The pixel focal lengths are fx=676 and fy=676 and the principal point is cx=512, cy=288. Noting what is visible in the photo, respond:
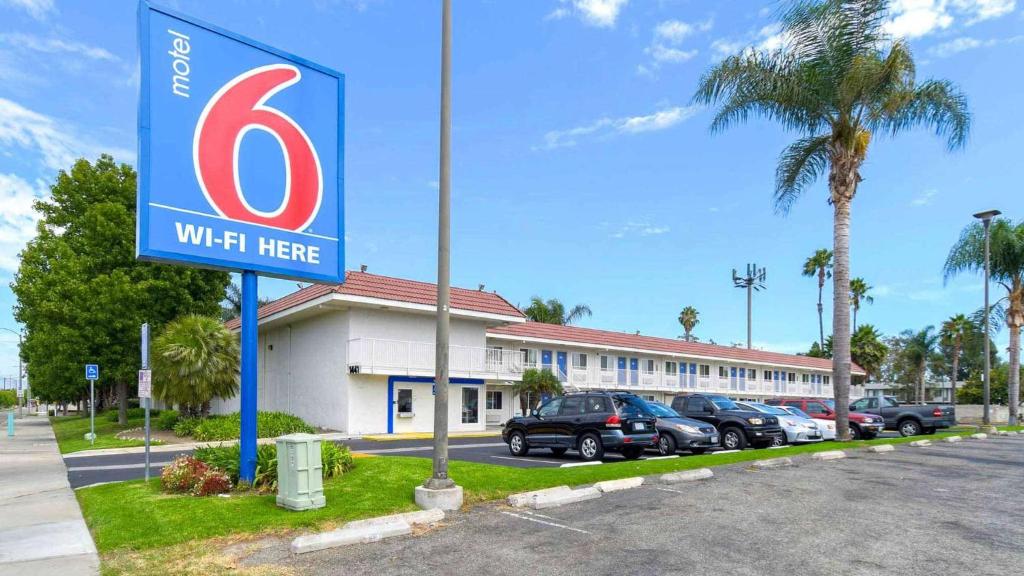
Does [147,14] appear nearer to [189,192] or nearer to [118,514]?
[189,192]

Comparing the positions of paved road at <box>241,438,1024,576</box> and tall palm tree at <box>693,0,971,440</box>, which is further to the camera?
tall palm tree at <box>693,0,971,440</box>

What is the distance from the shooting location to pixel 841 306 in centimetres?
2130

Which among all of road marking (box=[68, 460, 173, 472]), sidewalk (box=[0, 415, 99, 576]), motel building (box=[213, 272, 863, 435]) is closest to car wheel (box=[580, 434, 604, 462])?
road marking (box=[68, 460, 173, 472])

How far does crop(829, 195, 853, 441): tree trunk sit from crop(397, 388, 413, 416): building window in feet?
54.6

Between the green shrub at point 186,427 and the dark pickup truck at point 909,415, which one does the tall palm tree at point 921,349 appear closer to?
the dark pickup truck at point 909,415

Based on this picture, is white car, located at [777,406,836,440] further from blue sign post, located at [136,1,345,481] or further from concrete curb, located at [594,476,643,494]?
blue sign post, located at [136,1,345,481]

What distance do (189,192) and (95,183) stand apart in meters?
28.0

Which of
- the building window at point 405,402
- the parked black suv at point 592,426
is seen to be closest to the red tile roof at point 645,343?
the building window at point 405,402

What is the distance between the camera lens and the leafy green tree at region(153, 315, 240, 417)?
2502cm

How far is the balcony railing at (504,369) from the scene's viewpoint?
27.0 metres

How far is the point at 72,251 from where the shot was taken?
103ft

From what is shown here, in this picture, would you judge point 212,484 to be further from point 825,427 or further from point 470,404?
point 470,404

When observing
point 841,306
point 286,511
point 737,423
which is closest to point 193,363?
point 286,511

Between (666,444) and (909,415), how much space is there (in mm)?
15571
